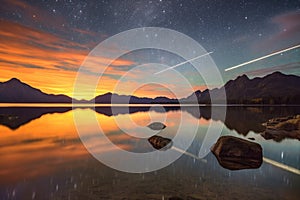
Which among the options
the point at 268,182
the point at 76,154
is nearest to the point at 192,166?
the point at 268,182

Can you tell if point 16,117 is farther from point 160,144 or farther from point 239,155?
point 239,155

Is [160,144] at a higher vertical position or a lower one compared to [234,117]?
lower

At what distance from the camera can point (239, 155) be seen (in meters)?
12.1

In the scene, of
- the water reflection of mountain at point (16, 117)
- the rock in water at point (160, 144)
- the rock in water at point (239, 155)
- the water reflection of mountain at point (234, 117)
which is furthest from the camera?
the water reflection of mountain at point (16, 117)

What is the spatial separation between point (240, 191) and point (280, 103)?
219690 mm

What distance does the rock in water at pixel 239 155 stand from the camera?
11.5m

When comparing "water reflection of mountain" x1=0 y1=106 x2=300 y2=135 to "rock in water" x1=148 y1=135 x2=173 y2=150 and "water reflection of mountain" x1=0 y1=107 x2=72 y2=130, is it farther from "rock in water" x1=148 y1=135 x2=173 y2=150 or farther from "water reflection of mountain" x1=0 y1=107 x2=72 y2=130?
"rock in water" x1=148 y1=135 x2=173 y2=150

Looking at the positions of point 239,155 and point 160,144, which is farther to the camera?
point 160,144

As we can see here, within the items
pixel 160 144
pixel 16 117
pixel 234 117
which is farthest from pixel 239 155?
pixel 16 117

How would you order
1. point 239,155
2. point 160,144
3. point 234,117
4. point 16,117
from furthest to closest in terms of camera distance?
point 16,117 → point 234,117 → point 160,144 → point 239,155

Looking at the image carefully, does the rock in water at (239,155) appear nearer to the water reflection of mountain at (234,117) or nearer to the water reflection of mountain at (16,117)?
the water reflection of mountain at (234,117)

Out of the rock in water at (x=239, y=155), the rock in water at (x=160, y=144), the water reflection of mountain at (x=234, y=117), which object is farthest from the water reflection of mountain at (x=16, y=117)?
the rock in water at (x=239, y=155)

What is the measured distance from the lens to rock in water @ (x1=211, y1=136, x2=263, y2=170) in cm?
1152

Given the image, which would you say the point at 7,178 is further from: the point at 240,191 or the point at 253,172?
the point at 253,172
